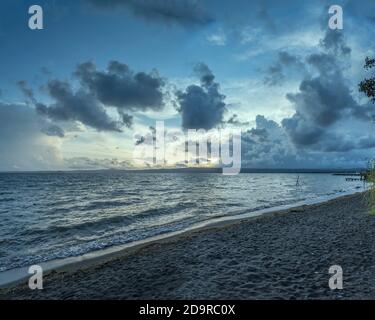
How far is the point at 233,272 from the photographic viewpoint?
10.4m

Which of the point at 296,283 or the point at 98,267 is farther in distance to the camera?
the point at 98,267

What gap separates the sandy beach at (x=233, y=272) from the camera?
8.59 meters

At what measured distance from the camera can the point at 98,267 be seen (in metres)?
13.1

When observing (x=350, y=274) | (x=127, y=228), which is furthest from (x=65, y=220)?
(x=350, y=274)

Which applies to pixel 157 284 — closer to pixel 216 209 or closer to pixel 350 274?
pixel 350 274

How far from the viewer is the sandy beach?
8594 mm

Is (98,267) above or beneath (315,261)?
beneath

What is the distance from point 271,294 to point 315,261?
143 inches

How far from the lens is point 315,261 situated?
1103cm

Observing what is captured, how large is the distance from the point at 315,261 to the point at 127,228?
56.4 ft
